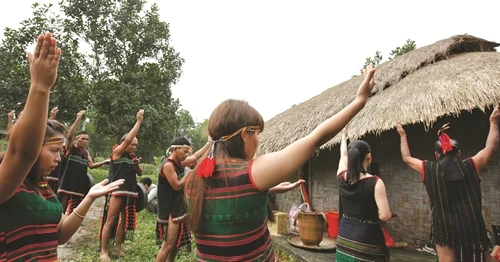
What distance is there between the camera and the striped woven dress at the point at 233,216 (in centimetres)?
136

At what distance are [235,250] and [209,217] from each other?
18 centimetres

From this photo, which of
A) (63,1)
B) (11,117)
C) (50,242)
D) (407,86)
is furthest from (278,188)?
(63,1)

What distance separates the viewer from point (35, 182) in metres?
1.68

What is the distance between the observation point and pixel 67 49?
39.0 ft

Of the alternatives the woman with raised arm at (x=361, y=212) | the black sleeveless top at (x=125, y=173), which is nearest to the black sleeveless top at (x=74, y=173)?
the black sleeveless top at (x=125, y=173)

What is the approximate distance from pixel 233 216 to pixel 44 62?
0.92 metres

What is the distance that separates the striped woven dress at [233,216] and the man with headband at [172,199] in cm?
248

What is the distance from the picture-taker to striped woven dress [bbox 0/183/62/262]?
59.4 inches

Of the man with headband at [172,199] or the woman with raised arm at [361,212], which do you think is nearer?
the woman with raised arm at [361,212]

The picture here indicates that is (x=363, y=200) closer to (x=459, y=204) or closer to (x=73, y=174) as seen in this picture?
(x=459, y=204)

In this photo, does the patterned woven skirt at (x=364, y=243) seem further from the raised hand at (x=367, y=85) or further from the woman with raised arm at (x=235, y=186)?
the raised hand at (x=367, y=85)

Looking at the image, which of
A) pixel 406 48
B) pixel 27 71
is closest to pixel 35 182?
pixel 27 71

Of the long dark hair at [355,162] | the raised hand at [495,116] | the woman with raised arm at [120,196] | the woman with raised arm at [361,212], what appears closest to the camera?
the woman with raised arm at [361,212]

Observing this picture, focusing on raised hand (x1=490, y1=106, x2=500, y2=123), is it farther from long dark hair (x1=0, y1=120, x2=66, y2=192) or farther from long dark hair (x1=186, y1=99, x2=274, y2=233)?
long dark hair (x1=0, y1=120, x2=66, y2=192)
